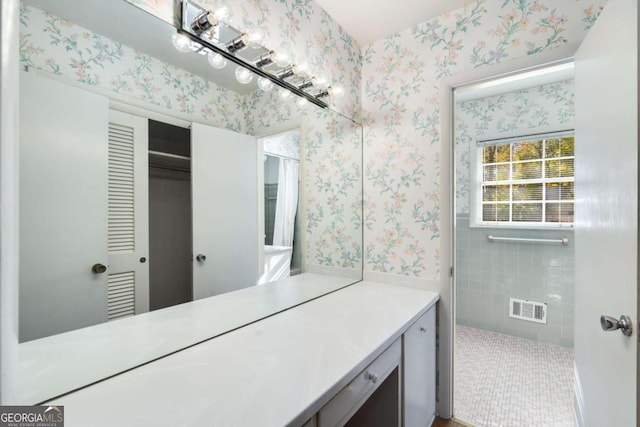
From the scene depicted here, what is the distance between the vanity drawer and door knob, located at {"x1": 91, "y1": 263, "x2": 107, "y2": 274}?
708 mm

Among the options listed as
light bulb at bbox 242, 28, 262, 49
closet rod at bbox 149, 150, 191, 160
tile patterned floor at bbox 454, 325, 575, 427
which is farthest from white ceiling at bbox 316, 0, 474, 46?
tile patterned floor at bbox 454, 325, 575, 427

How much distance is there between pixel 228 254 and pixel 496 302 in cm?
285

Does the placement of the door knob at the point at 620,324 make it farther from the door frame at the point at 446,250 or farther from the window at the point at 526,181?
the window at the point at 526,181

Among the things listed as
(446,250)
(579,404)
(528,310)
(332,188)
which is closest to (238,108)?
(332,188)

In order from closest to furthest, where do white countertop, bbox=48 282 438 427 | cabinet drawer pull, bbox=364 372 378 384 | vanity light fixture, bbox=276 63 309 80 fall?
white countertop, bbox=48 282 438 427 → cabinet drawer pull, bbox=364 372 378 384 → vanity light fixture, bbox=276 63 309 80

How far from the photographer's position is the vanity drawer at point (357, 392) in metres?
0.79

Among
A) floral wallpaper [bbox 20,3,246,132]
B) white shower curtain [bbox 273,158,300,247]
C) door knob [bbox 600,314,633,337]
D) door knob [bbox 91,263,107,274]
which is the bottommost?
door knob [bbox 600,314,633,337]

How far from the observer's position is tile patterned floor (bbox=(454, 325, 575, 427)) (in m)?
1.71

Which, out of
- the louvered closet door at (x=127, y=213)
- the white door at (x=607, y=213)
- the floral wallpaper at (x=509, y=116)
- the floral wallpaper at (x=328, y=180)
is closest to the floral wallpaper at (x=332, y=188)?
the floral wallpaper at (x=328, y=180)

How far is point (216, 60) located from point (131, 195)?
0.62m

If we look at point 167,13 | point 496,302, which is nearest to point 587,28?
point 167,13

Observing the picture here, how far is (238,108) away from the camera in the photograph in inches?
45.6

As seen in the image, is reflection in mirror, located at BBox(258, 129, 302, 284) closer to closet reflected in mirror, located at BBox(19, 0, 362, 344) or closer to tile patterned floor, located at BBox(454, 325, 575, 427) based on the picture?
closet reflected in mirror, located at BBox(19, 0, 362, 344)

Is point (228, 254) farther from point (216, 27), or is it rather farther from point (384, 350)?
point (216, 27)
